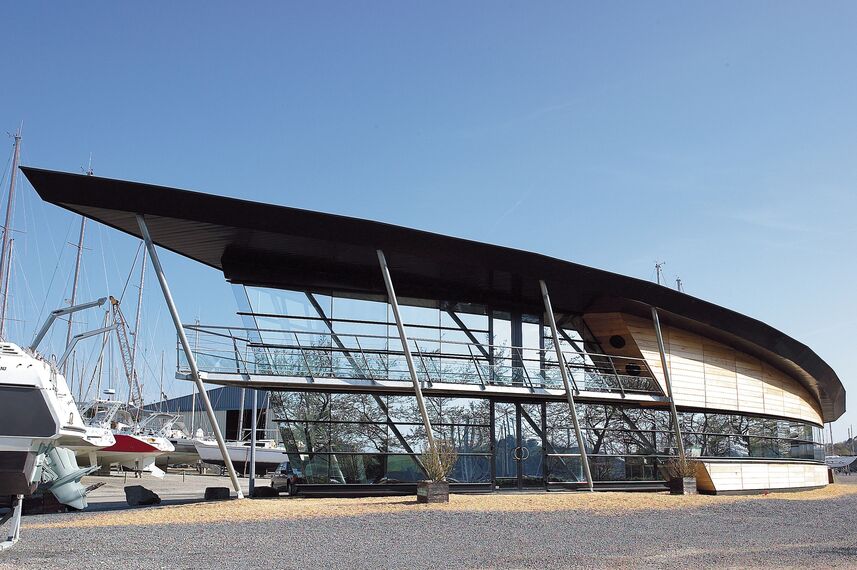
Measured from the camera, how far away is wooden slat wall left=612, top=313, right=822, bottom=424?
81.5ft

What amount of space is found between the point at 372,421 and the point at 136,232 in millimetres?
7729

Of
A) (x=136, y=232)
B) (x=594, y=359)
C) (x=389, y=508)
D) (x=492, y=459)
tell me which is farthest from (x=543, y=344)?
(x=136, y=232)

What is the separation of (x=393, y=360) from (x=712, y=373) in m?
11.8

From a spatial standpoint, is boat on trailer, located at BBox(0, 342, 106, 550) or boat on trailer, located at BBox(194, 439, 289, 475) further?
boat on trailer, located at BBox(194, 439, 289, 475)

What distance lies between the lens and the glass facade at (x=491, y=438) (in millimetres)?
20719

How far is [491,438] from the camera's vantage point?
73.2 feet

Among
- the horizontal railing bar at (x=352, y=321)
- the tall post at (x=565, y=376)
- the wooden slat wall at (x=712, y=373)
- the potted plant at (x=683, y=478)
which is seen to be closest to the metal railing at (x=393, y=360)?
the horizontal railing bar at (x=352, y=321)

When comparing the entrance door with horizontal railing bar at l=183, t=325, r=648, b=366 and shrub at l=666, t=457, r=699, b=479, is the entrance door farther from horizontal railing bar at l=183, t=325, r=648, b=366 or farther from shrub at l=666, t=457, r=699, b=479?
shrub at l=666, t=457, r=699, b=479

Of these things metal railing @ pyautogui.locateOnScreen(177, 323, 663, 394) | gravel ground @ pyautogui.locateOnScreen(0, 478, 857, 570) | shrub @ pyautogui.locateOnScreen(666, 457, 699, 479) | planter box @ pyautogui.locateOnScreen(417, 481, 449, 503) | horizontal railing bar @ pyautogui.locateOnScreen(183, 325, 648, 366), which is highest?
horizontal railing bar @ pyautogui.locateOnScreen(183, 325, 648, 366)

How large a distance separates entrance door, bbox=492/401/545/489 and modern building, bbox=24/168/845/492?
4 cm

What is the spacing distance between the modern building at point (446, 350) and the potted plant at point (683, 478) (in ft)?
1.60

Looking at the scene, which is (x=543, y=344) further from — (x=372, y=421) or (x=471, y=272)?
(x=372, y=421)

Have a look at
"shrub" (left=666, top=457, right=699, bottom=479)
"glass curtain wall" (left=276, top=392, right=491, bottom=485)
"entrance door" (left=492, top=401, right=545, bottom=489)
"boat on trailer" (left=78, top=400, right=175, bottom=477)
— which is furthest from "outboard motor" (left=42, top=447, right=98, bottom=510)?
"shrub" (left=666, top=457, right=699, bottom=479)

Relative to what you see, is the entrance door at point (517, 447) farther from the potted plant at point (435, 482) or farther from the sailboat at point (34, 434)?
the sailboat at point (34, 434)
